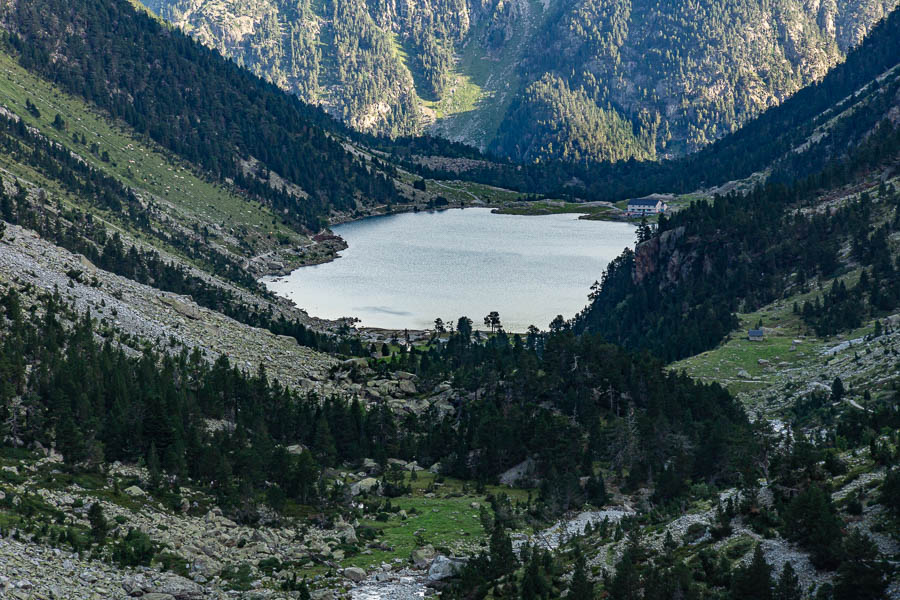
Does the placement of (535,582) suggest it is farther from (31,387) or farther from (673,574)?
(31,387)

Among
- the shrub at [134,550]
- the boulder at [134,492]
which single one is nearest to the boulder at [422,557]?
the shrub at [134,550]

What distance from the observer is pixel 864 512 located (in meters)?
42.1

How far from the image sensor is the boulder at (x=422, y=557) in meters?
55.5

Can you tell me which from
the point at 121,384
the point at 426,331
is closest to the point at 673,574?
the point at 121,384

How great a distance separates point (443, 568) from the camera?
177 feet

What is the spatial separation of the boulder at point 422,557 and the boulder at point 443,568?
24.2 inches

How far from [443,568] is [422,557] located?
2.38 m

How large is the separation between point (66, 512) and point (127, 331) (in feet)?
152

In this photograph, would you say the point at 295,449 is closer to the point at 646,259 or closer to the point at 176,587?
the point at 176,587

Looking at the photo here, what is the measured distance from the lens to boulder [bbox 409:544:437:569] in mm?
55531

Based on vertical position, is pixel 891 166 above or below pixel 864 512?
above

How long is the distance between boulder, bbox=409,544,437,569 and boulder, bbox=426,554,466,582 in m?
0.61

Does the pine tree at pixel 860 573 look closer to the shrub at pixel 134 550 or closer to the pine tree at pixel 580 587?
the pine tree at pixel 580 587

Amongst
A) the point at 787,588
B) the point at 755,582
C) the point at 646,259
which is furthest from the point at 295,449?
the point at 646,259
